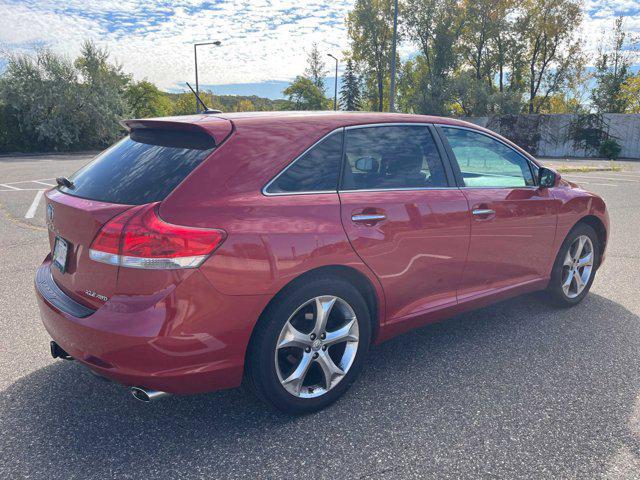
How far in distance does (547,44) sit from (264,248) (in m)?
45.1

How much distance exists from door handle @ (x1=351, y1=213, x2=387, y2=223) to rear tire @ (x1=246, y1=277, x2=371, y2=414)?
1.09 ft

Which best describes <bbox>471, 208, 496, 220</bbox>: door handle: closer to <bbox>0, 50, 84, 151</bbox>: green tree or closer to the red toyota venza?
the red toyota venza

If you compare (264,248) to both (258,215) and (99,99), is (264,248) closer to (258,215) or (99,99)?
(258,215)

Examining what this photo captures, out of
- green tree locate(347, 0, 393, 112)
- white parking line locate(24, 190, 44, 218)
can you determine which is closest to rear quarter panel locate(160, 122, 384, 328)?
white parking line locate(24, 190, 44, 218)

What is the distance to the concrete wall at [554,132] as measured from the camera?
28.6 metres

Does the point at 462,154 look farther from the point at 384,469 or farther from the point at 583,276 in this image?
the point at 384,469

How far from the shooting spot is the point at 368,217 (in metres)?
2.71

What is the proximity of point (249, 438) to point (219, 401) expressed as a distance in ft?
1.32

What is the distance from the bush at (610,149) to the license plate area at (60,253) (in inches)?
1250

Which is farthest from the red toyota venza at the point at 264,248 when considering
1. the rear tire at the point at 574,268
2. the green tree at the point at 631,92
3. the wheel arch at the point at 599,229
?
the green tree at the point at 631,92

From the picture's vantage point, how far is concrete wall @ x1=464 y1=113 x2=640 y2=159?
28.6 metres

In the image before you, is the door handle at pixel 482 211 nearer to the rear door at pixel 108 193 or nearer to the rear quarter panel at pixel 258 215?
the rear quarter panel at pixel 258 215

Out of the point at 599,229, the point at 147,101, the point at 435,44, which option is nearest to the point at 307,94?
the point at 147,101

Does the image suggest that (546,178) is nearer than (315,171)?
No
